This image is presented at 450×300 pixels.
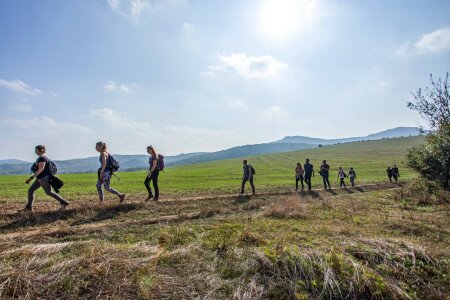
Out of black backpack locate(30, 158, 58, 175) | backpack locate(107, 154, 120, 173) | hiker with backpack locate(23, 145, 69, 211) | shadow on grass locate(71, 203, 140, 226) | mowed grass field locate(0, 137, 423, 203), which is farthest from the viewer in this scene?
mowed grass field locate(0, 137, 423, 203)

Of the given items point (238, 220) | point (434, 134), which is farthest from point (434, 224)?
point (434, 134)

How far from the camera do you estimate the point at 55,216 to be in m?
10.6

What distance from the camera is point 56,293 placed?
516 cm

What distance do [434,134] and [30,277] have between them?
19.7 metres

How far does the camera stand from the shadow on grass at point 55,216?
976cm

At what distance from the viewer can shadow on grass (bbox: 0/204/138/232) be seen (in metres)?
9.76

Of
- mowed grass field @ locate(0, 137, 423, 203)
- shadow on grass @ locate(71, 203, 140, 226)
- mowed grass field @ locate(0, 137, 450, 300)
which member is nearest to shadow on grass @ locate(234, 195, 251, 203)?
mowed grass field @ locate(0, 137, 423, 203)

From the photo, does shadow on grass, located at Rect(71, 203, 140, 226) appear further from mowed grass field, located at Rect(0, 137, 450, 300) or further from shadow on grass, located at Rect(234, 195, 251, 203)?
shadow on grass, located at Rect(234, 195, 251, 203)

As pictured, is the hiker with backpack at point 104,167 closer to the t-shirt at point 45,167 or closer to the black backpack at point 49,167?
the black backpack at point 49,167

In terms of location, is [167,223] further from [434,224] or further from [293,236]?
[434,224]

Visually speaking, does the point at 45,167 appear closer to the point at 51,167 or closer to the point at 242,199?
the point at 51,167

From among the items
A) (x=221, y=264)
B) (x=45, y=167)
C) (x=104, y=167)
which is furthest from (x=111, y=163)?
(x=221, y=264)

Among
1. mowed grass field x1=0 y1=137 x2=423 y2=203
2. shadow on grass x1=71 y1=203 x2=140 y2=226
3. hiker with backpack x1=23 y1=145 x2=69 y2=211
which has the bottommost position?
mowed grass field x1=0 y1=137 x2=423 y2=203

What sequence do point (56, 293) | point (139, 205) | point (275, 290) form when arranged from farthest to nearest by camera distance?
1. point (139, 205)
2. point (275, 290)
3. point (56, 293)
